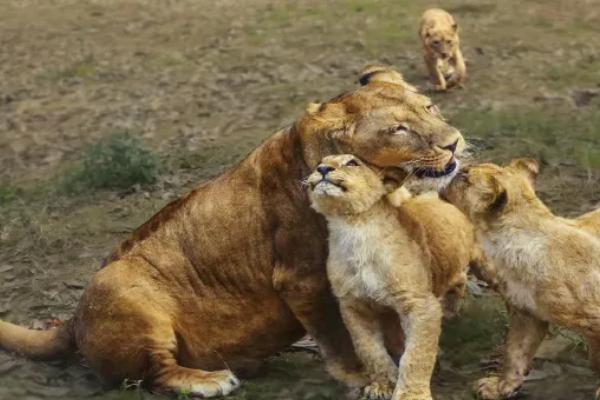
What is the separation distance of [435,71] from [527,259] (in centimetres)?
690

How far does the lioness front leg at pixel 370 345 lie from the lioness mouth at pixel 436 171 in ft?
2.27

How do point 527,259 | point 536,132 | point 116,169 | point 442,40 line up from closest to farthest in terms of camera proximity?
point 527,259, point 116,169, point 536,132, point 442,40

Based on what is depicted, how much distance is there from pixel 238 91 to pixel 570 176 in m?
4.58

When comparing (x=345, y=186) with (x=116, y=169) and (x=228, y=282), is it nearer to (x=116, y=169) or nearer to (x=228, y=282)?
(x=228, y=282)

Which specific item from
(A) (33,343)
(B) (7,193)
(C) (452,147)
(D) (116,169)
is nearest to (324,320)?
(C) (452,147)

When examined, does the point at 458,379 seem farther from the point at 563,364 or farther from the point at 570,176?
the point at 570,176

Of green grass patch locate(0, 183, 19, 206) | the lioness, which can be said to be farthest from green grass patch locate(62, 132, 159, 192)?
the lioness

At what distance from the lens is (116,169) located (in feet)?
32.7

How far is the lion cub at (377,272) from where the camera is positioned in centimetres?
523

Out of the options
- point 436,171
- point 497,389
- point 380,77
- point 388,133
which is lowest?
point 497,389

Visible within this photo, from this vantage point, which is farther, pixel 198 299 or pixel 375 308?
pixel 198 299

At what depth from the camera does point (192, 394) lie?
5.86 meters

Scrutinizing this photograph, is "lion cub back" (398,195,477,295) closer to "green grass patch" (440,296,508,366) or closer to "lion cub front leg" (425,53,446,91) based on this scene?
"green grass patch" (440,296,508,366)

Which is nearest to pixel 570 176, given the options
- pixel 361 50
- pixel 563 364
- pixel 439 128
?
pixel 563 364
